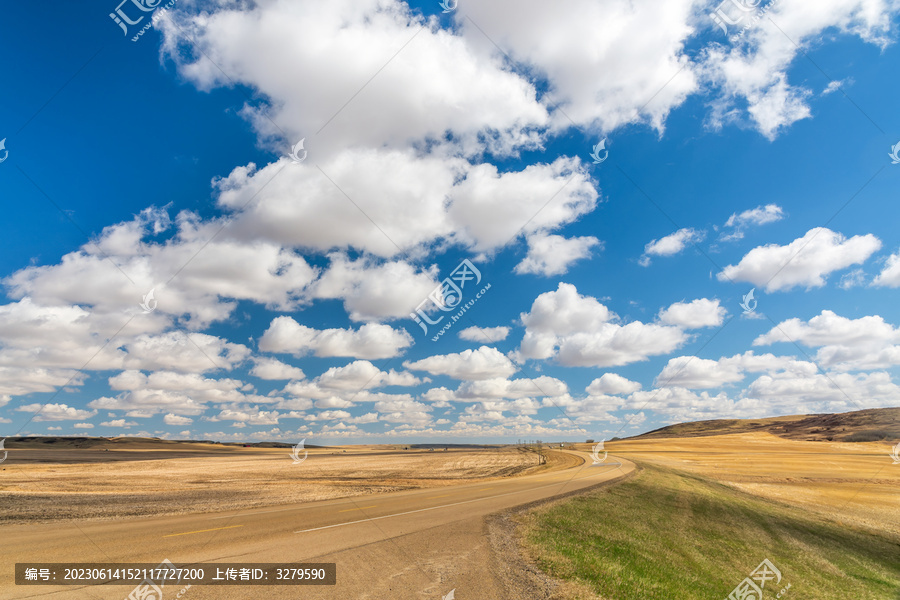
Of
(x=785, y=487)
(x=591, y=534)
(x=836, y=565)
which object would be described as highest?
(x=591, y=534)

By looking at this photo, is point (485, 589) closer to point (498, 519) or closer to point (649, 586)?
point (649, 586)

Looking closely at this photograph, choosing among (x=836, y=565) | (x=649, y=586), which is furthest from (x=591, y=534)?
(x=836, y=565)

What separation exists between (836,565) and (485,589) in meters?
21.5

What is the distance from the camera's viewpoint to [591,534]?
60.8 feet

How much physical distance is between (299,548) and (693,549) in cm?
1717

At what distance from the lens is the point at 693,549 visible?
779 inches
